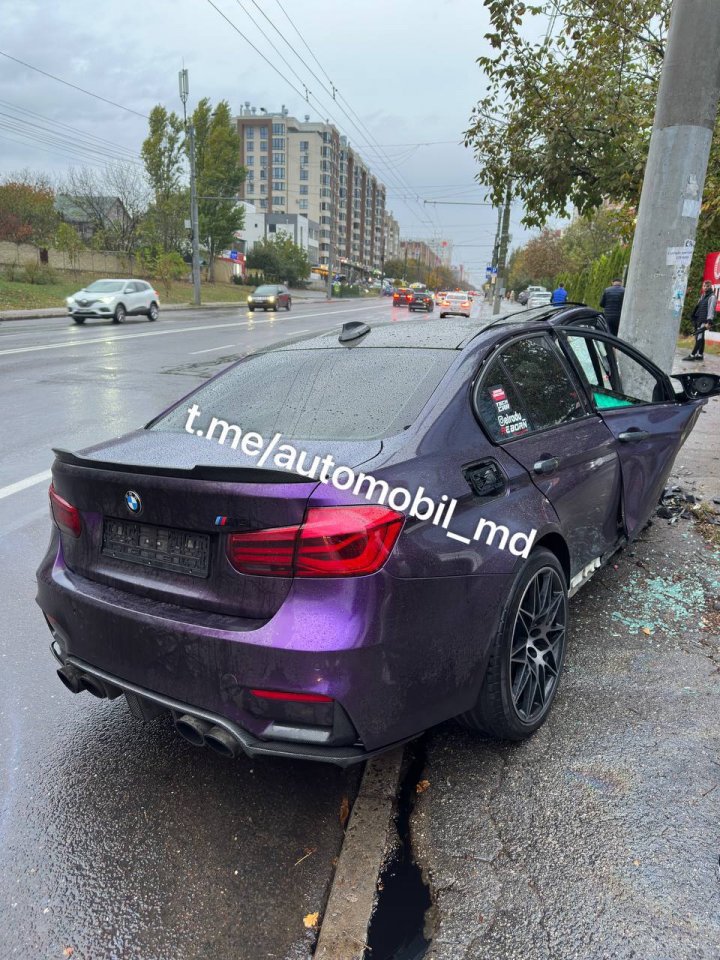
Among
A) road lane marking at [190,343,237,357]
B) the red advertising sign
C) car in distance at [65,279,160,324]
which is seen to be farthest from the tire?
car in distance at [65,279,160,324]

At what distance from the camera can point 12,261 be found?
40.8 meters

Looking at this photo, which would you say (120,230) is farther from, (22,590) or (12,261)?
(22,590)

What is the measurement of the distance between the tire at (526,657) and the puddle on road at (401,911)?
0.51 meters

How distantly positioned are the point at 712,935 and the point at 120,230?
59.9 metres

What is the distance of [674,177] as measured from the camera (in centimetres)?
544

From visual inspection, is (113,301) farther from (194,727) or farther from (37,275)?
(194,727)

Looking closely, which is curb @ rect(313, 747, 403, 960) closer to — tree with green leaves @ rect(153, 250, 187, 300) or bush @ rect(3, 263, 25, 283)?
bush @ rect(3, 263, 25, 283)

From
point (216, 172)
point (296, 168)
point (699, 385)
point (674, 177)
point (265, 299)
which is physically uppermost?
point (296, 168)

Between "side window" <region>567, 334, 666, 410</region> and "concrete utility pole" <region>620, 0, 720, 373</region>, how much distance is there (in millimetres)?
513

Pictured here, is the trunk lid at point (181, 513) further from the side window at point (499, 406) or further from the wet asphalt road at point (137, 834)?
the wet asphalt road at point (137, 834)

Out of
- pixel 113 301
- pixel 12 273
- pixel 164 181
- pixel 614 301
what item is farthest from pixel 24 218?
pixel 614 301

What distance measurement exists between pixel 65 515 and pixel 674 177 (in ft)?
16.8

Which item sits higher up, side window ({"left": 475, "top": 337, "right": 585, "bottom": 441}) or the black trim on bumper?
side window ({"left": 475, "top": 337, "right": 585, "bottom": 441})

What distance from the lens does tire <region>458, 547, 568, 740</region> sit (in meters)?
2.59
